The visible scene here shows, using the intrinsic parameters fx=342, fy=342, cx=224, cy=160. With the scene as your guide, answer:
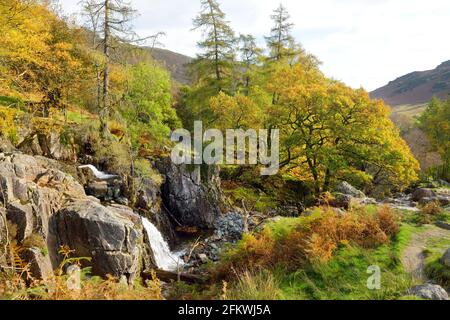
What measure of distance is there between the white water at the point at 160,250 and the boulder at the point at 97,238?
2.55 m

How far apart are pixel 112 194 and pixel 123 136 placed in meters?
4.88

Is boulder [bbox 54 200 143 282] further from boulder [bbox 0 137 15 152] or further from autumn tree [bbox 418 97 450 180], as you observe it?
autumn tree [bbox 418 97 450 180]

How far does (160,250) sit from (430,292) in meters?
11.0

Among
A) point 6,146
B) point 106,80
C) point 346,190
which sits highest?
point 106,80

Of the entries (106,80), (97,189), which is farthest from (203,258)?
(106,80)

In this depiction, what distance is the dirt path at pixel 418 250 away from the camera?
713 centimetres

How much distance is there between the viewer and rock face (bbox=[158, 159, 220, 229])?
18688 millimetres

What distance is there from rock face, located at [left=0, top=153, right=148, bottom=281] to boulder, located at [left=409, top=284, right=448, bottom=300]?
26.9 feet

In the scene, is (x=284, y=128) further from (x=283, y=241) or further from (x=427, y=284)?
(x=427, y=284)

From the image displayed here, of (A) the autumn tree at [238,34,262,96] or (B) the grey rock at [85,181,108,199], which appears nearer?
(B) the grey rock at [85,181,108,199]

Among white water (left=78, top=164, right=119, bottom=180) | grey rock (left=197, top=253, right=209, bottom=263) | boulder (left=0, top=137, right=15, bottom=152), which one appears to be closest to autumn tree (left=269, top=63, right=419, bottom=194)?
grey rock (left=197, top=253, right=209, bottom=263)

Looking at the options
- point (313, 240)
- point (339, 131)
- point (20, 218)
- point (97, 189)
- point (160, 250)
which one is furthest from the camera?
point (339, 131)

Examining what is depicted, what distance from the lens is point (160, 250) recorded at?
14766 mm

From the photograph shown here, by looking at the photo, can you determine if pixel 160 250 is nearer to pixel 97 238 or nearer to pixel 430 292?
pixel 97 238
